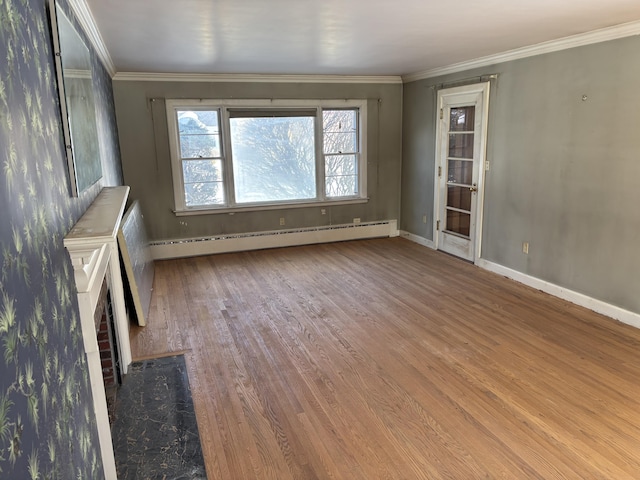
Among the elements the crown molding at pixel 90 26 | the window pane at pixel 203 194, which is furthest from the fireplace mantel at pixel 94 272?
the window pane at pixel 203 194

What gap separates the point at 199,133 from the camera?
6.09 meters

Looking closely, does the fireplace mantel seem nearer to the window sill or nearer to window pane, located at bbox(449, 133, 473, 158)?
the window sill

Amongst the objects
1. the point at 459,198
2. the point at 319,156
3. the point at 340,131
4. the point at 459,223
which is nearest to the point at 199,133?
the point at 319,156

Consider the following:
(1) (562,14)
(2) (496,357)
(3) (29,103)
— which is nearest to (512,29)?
(1) (562,14)

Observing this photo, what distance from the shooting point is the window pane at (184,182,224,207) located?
20.3 feet

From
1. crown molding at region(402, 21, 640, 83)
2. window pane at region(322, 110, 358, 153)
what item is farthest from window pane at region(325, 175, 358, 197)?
crown molding at region(402, 21, 640, 83)

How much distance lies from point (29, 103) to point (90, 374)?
41.5 inches

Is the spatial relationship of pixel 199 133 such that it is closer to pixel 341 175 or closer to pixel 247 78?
pixel 247 78

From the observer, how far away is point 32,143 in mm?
1266

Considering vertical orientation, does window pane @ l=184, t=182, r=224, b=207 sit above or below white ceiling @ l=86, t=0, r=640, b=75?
below

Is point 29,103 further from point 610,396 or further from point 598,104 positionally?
point 598,104

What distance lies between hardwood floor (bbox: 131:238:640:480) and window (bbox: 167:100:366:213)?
1650 millimetres

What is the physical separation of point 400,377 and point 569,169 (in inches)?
104

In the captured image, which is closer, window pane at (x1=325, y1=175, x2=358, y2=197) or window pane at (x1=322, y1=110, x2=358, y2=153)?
window pane at (x1=322, y1=110, x2=358, y2=153)
